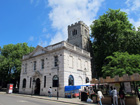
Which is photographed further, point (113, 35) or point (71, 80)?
point (113, 35)

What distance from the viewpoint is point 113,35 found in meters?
33.0

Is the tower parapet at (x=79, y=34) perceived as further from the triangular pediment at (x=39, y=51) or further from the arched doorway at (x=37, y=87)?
the arched doorway at (x=37, y=87)

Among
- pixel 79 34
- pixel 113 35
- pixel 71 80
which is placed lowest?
pixel 71 80

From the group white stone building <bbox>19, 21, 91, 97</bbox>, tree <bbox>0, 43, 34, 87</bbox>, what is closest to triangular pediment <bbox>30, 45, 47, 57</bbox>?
white stone building <bbox>19, 21, 91, 97</bbox>

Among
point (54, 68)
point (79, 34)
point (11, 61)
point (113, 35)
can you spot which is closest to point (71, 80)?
point (54, 68)

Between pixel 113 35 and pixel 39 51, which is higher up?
pixel 113 35

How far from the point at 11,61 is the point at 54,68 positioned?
74.7 feet

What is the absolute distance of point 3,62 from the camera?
38969 millimetres

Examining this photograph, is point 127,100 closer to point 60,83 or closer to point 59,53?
point 60,83

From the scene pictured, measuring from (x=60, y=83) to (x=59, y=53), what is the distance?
5582mm

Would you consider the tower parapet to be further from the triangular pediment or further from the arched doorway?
the arched doorway

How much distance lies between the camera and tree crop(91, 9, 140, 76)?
3030cm

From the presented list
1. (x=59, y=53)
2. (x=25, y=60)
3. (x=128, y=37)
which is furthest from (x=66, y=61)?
(x=128, y=37)

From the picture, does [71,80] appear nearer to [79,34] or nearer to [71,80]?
[71,80]
